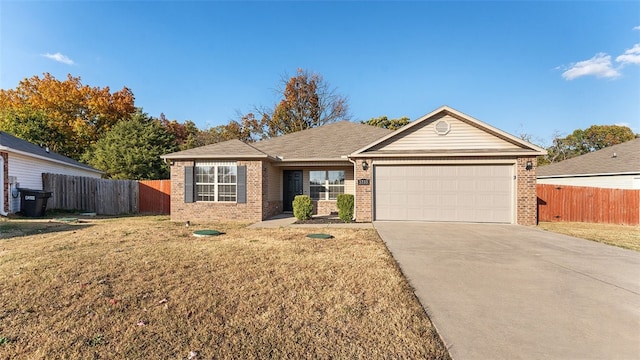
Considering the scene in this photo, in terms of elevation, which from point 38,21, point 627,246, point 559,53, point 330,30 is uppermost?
point 330,30

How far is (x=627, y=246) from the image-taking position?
7.00 metres

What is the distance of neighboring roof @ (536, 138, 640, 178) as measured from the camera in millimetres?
13933

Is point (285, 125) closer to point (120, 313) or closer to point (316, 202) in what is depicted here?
point (316, 202)

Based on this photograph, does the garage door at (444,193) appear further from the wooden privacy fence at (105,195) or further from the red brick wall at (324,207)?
the wooden privacy fence at (105,195)

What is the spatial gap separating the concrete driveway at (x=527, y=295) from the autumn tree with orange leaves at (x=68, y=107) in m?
32.3

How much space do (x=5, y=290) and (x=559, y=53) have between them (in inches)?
781

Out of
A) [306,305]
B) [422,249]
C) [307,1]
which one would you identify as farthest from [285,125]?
[306,305]

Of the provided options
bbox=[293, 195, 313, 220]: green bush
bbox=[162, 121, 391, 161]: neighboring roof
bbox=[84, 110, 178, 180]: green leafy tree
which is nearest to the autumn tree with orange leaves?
bbox=[84, 110, 178, 180]: green leafy tree

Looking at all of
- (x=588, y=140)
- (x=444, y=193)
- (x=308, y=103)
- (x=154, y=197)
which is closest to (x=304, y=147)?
(x=444, y=193)

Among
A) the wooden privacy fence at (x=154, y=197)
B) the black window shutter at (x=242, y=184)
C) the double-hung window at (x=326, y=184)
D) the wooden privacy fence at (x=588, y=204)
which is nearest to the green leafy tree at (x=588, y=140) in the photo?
the wooden privacy fence at (x=588, y=204)

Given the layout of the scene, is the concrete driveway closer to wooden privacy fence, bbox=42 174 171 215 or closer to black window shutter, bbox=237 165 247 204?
black window shutter, bbox=237 165 247 204

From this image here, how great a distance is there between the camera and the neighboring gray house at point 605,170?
13.6m

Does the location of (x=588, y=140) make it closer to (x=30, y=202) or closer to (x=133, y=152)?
(x=133, y=152)

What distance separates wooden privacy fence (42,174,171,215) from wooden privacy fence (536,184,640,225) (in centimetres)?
1838
